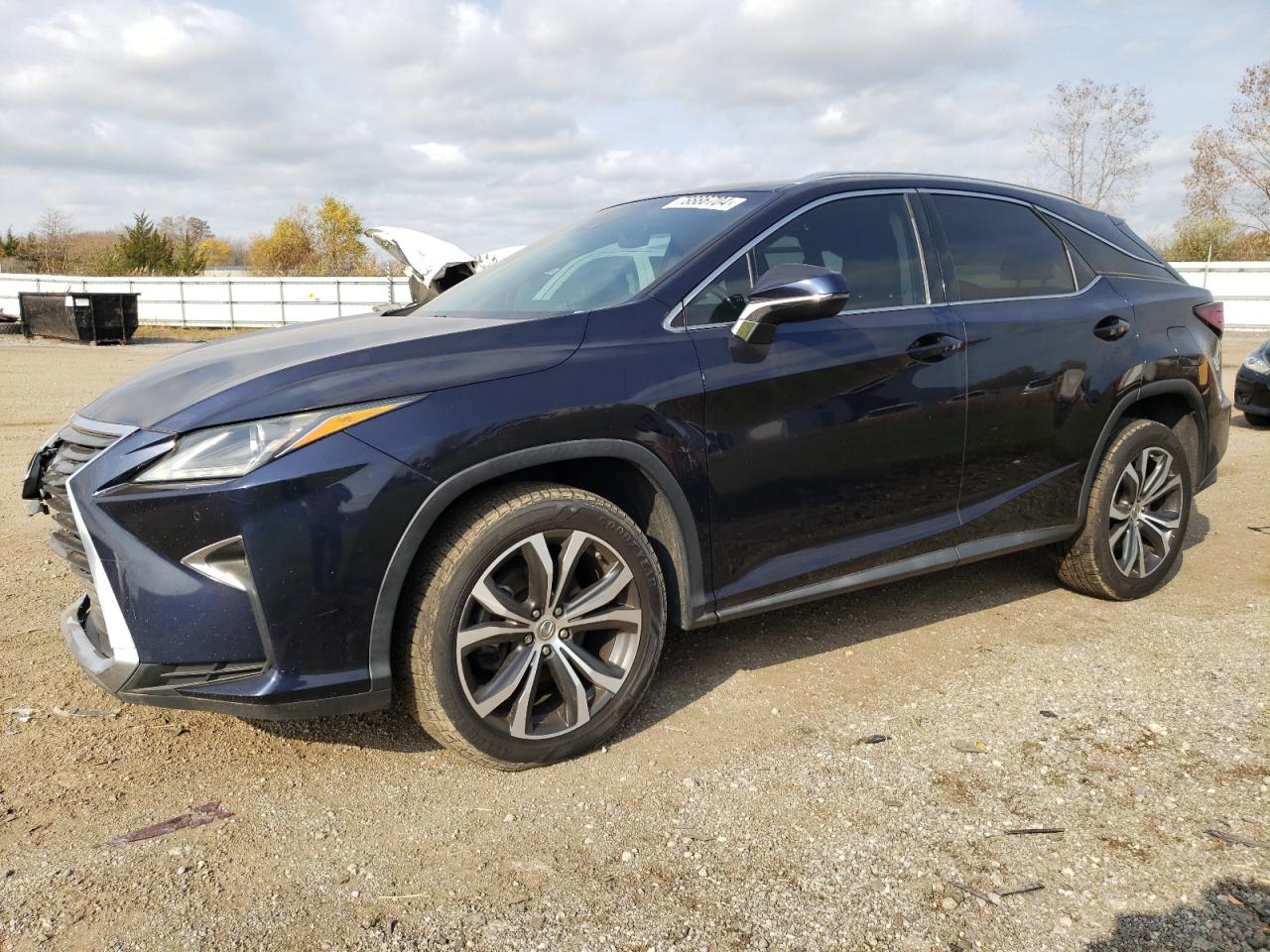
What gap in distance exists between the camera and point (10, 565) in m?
4.69

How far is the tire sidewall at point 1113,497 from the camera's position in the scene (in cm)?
418

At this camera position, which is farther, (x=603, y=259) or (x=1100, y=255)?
(x=1100, y=255)

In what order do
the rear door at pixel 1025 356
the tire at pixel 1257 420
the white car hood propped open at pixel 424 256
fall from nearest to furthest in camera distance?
the rear door at pixel 1025 356 < the tire at pixel 1257 420 < the white car hood propped open at pixel 424 256

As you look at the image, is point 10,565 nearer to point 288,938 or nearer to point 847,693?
point 288,938

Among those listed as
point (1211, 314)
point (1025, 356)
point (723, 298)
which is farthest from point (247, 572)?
point (1211, 314)

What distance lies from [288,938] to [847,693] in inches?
80.4

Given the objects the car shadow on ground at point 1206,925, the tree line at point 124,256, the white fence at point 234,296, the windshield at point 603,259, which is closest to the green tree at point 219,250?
the tree line at point 124,256

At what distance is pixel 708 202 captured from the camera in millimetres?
3602

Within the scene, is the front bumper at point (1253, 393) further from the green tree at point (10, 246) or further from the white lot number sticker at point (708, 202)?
the green tree at point (10, 246)

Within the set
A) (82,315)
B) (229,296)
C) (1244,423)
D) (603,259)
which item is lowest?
(1244,423)

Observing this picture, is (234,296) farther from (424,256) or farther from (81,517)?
(81,517)

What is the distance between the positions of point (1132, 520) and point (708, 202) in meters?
2.44

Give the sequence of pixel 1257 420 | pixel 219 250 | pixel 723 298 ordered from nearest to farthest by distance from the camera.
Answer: pixel 723 298, pixel 1257 420, pixel 219 250

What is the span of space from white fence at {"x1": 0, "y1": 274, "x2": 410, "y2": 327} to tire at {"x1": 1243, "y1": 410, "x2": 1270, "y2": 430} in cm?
2781
